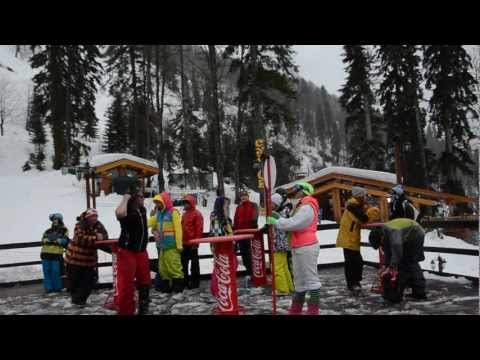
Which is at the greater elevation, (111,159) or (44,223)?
(111,159)

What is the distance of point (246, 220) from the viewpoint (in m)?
6.05

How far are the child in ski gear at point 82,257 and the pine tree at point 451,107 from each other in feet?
19.9

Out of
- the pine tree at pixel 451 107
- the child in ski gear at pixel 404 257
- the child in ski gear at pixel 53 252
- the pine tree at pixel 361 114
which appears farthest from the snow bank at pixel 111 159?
the child in ski gear at pixel 404 257

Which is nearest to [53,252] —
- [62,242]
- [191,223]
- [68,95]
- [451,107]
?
[62,242]

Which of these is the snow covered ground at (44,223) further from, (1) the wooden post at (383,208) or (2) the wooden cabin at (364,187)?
(2) the wooden cabin at (364,187)

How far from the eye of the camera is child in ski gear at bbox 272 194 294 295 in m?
5.09

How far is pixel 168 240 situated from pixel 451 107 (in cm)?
622

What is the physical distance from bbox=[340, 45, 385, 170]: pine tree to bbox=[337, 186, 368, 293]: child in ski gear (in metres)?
6.43

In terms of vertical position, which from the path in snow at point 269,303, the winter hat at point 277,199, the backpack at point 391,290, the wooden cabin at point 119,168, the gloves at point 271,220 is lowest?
the path in snow at point 269,303

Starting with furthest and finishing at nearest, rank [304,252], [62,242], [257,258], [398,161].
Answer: [398,161], [62,242], [257,258], [304,252]

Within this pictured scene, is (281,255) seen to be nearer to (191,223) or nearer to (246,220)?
(246,220)

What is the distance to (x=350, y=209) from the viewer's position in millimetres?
4918

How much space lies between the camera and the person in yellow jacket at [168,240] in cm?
510
